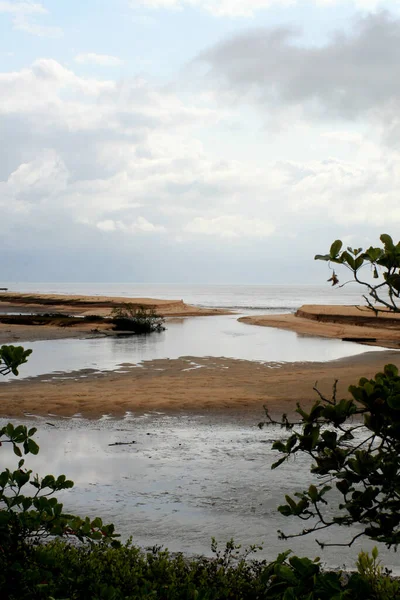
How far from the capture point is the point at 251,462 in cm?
846

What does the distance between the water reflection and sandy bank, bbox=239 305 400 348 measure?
1.88m

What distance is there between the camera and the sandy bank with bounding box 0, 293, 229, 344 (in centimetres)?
2909

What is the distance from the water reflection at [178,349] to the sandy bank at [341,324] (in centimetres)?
188

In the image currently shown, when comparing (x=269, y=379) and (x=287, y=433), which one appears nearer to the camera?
(x=287, y=433)

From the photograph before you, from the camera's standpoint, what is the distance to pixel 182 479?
763cm

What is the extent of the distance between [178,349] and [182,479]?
52.0 ft

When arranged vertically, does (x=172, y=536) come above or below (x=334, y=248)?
below

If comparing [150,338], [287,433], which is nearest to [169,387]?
[287,433]

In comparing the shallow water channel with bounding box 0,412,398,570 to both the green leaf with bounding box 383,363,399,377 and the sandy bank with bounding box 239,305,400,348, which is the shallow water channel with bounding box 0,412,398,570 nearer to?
the green leaf with bounding box 383,363,399,377

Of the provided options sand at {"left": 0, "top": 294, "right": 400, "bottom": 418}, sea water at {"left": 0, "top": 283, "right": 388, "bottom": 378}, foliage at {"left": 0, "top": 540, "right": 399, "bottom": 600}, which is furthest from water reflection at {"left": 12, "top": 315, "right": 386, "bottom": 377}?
foliage at {"left": 0, "top": 540, "right": 399, "bottom": 600}

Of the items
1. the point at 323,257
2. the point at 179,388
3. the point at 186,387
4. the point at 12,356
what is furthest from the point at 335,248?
the point at 186,387

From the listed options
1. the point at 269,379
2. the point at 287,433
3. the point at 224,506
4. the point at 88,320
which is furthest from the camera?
the point at 88,320

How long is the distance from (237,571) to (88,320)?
32.9 metres

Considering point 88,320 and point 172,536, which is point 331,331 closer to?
point 88,320
